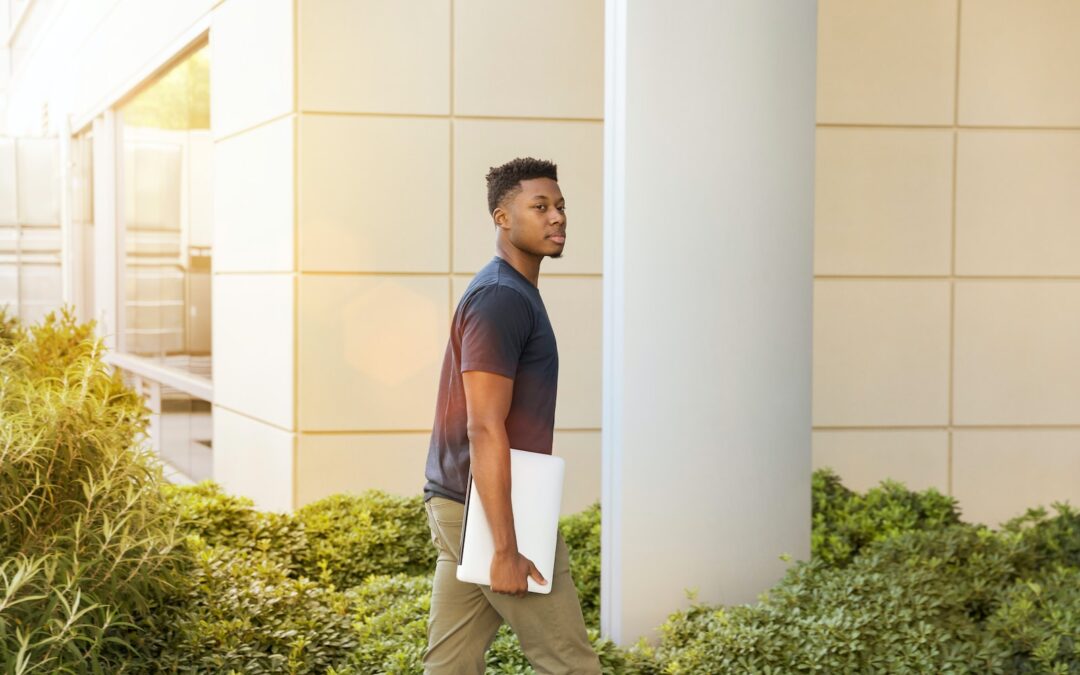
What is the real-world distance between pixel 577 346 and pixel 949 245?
2.59 m

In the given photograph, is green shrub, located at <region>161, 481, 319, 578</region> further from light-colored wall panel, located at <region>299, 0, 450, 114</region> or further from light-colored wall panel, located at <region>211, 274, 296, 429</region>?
light-colored wall panel, located at <region>299, 0, 450, 114</region>

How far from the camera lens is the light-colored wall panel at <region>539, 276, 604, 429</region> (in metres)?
7.64

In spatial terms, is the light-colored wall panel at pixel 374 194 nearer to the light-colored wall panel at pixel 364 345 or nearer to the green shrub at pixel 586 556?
the light-colored wall panel at pixel 364 345

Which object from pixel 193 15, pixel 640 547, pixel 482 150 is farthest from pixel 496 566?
pixel 193 15

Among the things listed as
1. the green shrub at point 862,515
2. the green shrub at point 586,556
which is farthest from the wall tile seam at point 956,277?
the green shrub at point 586,556

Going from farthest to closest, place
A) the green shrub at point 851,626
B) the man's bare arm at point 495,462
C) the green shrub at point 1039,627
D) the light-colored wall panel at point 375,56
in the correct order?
the light-colored wall panel at point 375,56, the green shrub at point 1039,627, the green shrub at point 851,626, the man's bare arm at point 495,462

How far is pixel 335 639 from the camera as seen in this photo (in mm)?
4730

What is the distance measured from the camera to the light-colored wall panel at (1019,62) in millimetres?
7863

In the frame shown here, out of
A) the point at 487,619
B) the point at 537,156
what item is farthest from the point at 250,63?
the point at 487,619

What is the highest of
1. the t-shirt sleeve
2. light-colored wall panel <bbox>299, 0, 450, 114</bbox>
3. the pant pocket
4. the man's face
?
light-colored wall panel <bbox>299, 0, 450, 114</bbox>

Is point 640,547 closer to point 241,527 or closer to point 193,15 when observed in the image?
point 241,527

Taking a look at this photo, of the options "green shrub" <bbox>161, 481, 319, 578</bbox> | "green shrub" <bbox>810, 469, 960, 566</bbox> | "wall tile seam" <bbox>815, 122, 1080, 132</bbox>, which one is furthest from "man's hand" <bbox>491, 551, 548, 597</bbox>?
"wall tile seam" <bbox>815, 122, 1080, 132</bbox>

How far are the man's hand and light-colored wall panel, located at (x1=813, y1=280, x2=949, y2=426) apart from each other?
16.8ft

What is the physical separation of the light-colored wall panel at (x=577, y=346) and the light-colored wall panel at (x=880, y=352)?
1.49 meters
